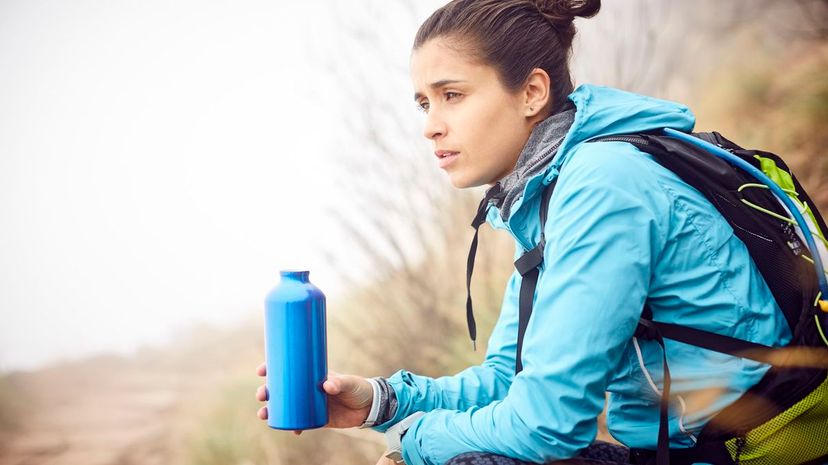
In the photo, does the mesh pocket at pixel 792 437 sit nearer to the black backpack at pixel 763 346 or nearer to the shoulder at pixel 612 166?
the black backpack at pixel 763 346

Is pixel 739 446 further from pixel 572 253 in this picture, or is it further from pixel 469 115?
pixel 469 115

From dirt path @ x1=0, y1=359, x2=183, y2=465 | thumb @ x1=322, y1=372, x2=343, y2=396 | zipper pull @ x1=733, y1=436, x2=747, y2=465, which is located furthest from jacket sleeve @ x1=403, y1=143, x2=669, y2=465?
dirt path @ x1=0, y1=359, x2=183, y2=465

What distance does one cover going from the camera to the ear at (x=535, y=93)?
73.8 inches

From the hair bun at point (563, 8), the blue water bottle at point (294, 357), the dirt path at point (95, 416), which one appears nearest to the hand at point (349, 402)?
the blue water bottle at point (294, 357)

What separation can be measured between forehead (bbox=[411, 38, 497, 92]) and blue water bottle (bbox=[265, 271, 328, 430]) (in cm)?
66

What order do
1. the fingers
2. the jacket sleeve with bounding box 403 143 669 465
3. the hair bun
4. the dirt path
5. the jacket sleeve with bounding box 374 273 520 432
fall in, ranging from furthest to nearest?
1. the dirt path
2. the jacket sleeve with bounding box 374 273 520 432
3. the hair bun
4. the fingers
5. the jacket sleeve with bounding box 403 143 669 465

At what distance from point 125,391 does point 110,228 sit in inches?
37.4

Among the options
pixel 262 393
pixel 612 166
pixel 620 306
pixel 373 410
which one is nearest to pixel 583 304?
pixel 620 306

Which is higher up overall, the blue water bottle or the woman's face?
the woman's face

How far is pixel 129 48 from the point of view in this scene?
13.3 ft

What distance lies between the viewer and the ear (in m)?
1.87

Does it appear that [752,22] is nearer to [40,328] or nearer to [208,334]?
[208,334]

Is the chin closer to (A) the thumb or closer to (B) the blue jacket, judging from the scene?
(B) the blue jacket

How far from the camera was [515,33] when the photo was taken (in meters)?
1.87
